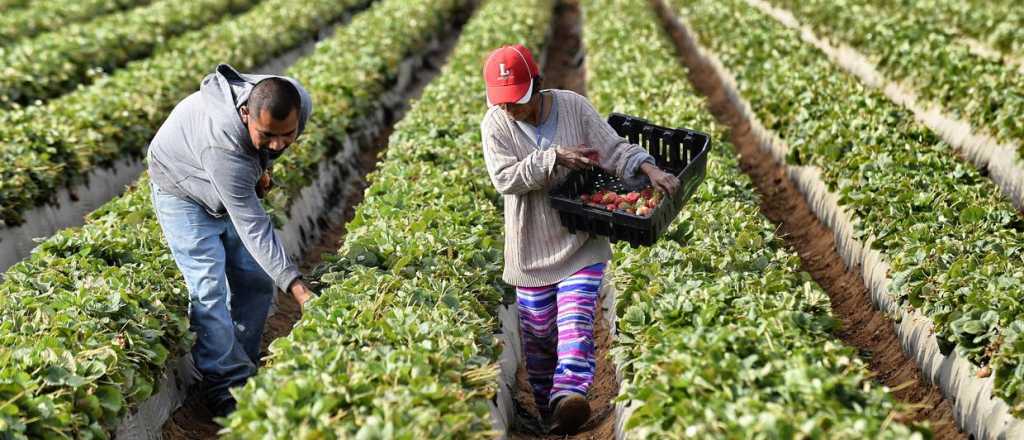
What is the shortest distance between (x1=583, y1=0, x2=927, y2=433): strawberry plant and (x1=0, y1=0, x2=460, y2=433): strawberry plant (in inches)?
99.9

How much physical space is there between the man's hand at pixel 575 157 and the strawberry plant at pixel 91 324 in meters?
2.44

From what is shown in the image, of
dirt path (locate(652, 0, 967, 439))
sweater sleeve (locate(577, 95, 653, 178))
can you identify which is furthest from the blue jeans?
dirt path (locate(652, 0, 967, 439))

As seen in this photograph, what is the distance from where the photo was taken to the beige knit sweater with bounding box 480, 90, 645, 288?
17.8 ft

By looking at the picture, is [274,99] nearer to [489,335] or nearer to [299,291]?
[299,291]

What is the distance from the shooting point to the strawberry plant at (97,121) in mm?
9508

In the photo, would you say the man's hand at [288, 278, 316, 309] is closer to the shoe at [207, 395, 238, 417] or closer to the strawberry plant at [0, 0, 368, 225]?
the shoe at [207, 395, 238, 417]

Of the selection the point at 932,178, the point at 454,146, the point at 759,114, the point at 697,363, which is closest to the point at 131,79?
the point at 454,146

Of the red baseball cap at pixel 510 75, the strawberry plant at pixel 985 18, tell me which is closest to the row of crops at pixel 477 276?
the red baseball cap at pixel 510 75

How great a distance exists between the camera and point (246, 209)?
537 cm

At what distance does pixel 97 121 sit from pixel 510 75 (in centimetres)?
759

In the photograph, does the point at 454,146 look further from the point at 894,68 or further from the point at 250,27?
the point at 250,27

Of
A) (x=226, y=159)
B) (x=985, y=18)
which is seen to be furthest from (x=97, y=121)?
(x=985, y=18)

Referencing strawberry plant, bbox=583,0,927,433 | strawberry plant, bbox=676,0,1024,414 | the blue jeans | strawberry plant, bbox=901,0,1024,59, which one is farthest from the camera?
strawberry plant, bbox=901,0,1024,59

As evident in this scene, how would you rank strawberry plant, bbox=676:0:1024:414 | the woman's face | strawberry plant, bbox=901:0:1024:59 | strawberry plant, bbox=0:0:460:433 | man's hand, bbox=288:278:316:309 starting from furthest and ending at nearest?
1. strawberry plant, bbox=901:0:1024:59
2. strawberry plant, bbox=676:0:1024:414
3. man's hand, bbox=288:278:316:309
4. the woman's face
5. strawberry plant, bbox=0:0:460:433
